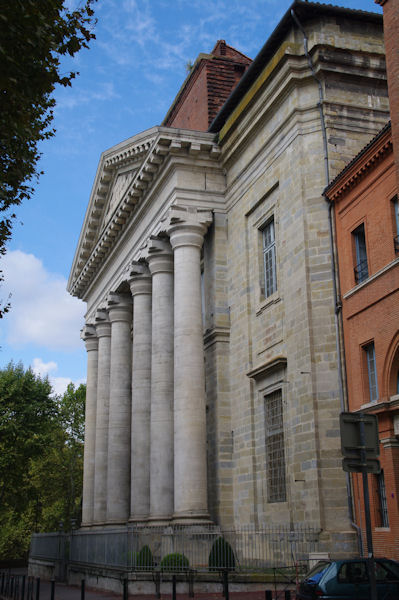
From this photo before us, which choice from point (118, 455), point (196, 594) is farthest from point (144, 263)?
point (196, 594)

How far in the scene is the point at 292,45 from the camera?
2108 cm

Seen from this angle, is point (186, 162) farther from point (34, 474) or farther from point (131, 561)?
point (34, 474)

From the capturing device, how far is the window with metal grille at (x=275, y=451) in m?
20.9

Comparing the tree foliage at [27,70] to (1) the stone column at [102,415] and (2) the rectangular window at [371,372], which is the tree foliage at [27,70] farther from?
(1) the stone column at [102,415]

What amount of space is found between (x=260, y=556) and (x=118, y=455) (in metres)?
12.2

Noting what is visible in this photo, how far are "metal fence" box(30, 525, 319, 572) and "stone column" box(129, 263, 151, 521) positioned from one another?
3.08m

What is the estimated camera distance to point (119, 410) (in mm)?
32031

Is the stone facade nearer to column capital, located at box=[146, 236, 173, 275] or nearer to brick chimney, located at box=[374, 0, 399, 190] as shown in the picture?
column capital, located at box=[146, 236, 173, 275]

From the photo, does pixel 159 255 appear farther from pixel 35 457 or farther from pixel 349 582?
pixel 35 457

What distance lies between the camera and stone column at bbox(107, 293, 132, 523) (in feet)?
101

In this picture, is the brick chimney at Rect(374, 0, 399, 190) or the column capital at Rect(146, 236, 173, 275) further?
the column capital at Rect(146, 236, 173, 275)

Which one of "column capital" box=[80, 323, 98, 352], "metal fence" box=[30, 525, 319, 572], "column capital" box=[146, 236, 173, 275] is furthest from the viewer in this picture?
"column capital" box=[80, 323, 98, 352]

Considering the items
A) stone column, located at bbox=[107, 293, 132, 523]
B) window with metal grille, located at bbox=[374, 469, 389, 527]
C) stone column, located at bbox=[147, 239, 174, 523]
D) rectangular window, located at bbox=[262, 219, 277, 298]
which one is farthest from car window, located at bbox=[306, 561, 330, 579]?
stone column, located at bbox=[107, 293, 132, 523]

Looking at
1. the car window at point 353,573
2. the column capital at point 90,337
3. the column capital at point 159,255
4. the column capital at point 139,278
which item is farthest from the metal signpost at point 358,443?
the column capital at point 90,337
